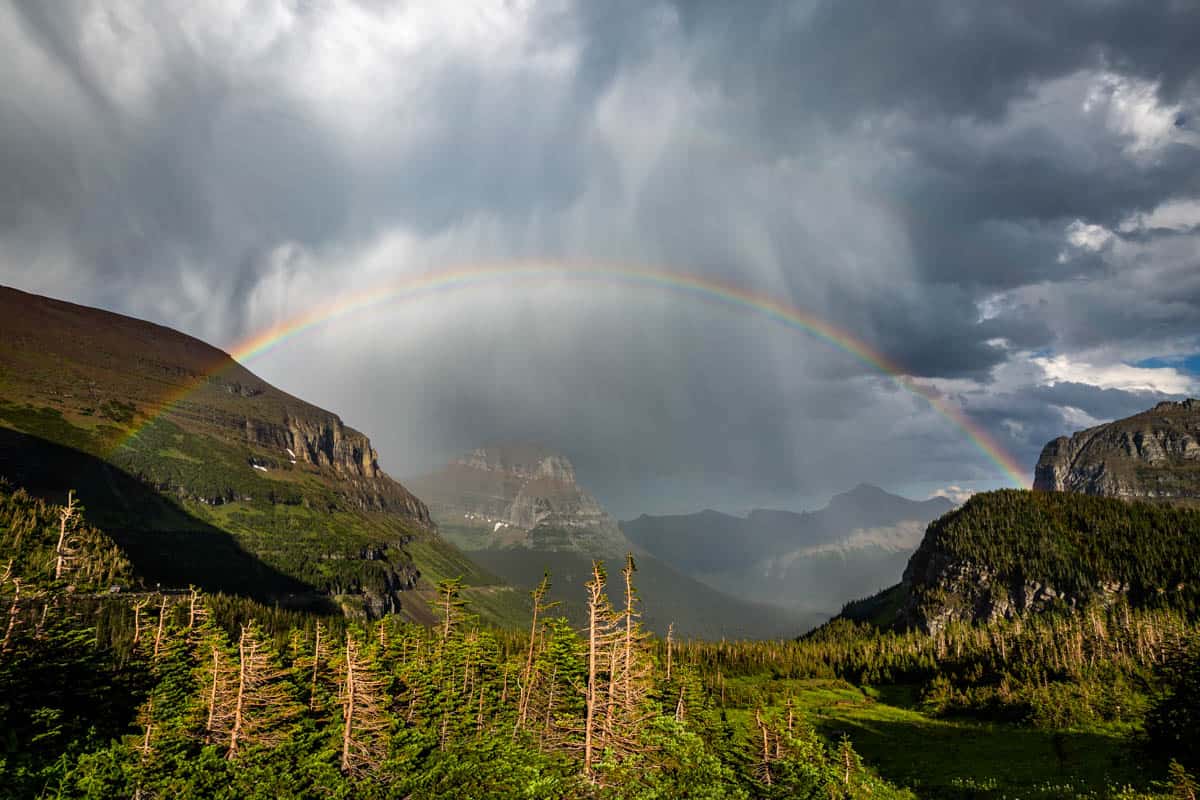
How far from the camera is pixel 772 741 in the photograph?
1660 inches

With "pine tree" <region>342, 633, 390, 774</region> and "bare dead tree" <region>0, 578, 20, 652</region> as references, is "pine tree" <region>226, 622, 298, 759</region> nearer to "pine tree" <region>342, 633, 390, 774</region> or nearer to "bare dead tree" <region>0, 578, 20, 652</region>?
"pine tree" <region>342, 633, 390, 774</region>

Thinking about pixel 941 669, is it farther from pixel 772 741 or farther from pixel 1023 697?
pixel 772 741

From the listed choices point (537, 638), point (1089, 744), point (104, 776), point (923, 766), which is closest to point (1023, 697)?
point (1089, 744)

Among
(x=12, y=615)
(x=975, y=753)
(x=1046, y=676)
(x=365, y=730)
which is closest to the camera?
(x=12, y=615)

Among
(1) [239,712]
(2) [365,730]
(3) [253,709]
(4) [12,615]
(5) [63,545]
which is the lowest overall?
(2) [365,730]

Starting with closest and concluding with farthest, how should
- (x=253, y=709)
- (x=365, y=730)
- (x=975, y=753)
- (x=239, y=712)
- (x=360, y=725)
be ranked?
(x=239, y=712)
(x=360, y=725)
(x=365, y=730)
(x=253, y=709)
(x=975, y=753)

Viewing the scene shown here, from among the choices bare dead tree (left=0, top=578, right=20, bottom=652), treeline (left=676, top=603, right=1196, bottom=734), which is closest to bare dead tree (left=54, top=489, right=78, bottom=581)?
bare dead tree (left=0, top=578, right=20, bottom=652)

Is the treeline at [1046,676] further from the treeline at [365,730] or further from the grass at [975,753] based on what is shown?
the treeline at [365,730]

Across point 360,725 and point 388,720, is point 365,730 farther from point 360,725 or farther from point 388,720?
point 388,720

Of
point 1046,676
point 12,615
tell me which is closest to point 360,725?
point 12,615

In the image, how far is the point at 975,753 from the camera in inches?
3735

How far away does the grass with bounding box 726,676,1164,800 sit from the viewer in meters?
69.9

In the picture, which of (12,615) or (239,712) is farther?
(239,712)

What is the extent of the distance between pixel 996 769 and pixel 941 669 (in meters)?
126
